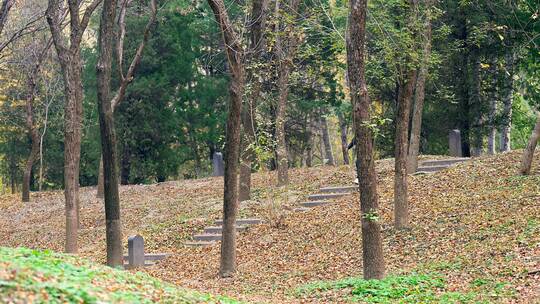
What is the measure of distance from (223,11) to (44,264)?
7992 mm

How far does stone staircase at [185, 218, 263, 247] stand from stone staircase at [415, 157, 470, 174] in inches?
227

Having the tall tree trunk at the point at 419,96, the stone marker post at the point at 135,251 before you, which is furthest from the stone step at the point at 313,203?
the stone marker post at the point at 135,251

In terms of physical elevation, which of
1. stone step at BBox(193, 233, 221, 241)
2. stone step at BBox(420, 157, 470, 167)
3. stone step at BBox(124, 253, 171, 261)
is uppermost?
stone step at BBox(420, 157, 470, 167)

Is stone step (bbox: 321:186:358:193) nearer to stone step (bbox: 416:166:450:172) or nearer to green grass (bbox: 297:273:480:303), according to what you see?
stone step (bbox: 416:166:450:172)

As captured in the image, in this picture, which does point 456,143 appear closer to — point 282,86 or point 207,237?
point 282,86

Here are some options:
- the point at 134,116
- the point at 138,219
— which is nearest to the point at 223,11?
the point at 138,219

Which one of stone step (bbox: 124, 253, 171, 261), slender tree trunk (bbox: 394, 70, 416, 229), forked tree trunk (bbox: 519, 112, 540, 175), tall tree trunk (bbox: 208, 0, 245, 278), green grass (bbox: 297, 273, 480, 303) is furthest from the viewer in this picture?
stone step (bbox: 124, 253, 171, 261)

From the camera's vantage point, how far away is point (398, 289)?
13656mm

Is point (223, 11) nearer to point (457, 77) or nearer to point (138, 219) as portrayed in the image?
point (138, 219)

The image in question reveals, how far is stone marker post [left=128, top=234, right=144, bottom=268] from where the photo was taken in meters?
19.8

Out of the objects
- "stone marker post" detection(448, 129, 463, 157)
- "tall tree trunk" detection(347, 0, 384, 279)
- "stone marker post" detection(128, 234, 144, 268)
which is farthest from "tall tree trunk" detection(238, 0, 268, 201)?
"stone marker post" detection(448, 129, 463, 157)

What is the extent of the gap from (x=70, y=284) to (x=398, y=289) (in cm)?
683

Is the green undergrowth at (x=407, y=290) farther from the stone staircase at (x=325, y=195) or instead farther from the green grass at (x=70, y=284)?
the stone staircase at (x=325, y=195)

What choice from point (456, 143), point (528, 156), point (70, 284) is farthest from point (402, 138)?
point (456, 143)
